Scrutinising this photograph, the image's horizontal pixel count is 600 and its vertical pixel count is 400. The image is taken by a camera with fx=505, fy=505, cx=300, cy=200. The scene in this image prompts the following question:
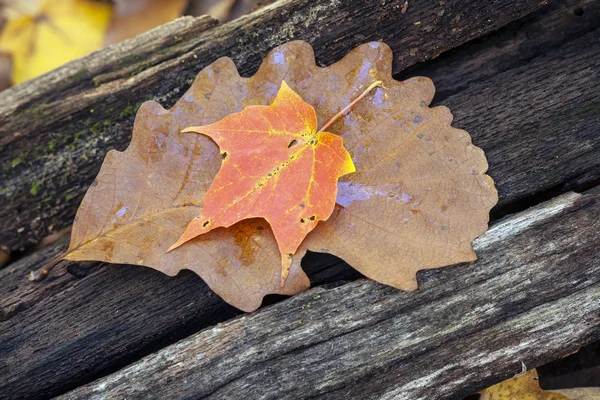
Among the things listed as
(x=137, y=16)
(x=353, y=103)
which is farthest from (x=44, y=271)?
(x=137, y=16)

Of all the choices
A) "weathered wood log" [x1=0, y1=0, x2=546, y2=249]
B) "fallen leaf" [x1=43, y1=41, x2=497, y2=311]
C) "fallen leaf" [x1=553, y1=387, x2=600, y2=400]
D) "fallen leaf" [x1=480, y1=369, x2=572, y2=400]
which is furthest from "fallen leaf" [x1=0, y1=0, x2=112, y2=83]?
"fallen leaf" [x1=553, y1=387, x2=600, y2=400]

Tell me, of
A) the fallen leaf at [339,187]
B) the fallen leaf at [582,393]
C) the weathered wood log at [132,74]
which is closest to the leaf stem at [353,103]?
the fallen leaf at [339,187]

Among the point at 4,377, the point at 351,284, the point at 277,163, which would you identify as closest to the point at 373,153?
the point at 277,163

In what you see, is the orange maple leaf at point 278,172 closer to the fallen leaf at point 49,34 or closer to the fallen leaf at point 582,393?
the fallen leaf at point 582,393

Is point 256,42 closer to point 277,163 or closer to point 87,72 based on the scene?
point 277,163

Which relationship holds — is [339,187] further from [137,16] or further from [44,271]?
[137,16]

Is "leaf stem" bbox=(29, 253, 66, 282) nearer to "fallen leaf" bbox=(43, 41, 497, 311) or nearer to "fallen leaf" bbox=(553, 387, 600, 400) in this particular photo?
"fallen leaf" bbox=(43, 41, 497, 311)
